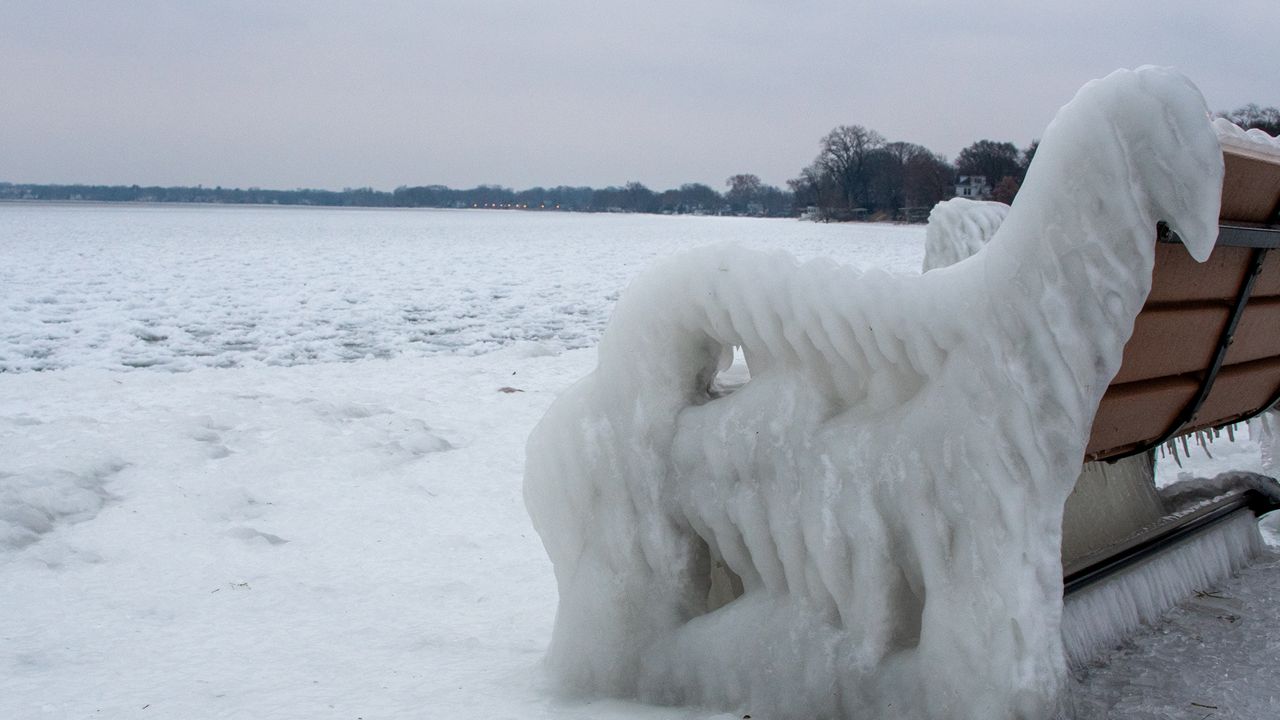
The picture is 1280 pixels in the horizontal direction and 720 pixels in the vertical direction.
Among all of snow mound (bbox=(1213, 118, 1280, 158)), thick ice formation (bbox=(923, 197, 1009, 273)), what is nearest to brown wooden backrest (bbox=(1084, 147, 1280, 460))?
snow mound (bbox=(1213, 118, 1280, 158))

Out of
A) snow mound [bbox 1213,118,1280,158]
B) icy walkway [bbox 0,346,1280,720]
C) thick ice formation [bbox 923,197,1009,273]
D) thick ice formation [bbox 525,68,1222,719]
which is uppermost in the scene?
snow mound [bbox 1213,118,1280,158]

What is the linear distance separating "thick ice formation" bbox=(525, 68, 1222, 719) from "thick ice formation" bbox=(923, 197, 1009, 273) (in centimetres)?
235

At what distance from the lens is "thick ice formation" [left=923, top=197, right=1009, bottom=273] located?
437cm

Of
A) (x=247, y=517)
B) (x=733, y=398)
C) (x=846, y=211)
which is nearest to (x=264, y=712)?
(x=733, y=398)

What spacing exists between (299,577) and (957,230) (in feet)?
Result: 9.53

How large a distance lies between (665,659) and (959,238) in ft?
8.79

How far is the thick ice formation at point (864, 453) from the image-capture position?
1905mm

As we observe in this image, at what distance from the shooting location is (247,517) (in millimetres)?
4047

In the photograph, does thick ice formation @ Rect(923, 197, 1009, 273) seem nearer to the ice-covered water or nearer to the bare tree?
the ice-covered water

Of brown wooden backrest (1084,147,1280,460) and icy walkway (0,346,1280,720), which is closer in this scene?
brown wooden backrest (1084,147,1280,460)

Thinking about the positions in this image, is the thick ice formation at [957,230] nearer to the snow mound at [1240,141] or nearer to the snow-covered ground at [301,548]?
the snow-covered ground at [301,548]

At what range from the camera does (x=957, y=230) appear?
441 centimetres

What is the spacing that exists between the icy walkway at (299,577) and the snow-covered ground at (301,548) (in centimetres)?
1

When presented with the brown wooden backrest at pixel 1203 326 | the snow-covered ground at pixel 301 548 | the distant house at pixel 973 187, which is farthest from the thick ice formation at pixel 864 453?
the distant house at pixel 973 187
